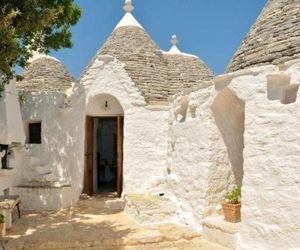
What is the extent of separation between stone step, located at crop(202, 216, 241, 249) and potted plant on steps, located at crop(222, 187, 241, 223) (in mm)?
136

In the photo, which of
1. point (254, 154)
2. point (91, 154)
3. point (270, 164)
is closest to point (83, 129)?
point (91, 154)

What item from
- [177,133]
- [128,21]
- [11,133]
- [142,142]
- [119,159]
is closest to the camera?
[177,133]

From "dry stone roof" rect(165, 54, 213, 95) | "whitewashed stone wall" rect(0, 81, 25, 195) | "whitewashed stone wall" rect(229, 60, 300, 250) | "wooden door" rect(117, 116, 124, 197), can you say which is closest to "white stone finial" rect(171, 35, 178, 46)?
"dry stone roof" rect(165, 54, 213, 95)

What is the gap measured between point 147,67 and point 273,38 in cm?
511

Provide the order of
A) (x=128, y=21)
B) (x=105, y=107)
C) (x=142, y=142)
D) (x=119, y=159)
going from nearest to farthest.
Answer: (x=142, y=142)
(x=119, y=159)
(x=105, y=107)
(x=128, y=21)

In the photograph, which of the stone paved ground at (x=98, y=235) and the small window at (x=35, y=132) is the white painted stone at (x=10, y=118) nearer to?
the small window at (x=35, y=132)

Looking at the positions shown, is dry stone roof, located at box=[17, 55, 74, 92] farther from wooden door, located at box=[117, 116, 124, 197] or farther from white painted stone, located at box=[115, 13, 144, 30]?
white painted stone, located at box=[115, 13, 144, 30]

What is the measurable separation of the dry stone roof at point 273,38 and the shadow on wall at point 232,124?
73 cm

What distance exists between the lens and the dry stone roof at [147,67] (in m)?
11.0

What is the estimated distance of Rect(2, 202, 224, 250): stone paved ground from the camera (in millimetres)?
6883

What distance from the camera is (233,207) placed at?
708 cm

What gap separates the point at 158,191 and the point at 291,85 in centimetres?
534

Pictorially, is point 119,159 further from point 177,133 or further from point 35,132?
point 35,132

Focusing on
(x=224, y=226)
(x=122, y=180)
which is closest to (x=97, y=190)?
(x=122, y=180)
